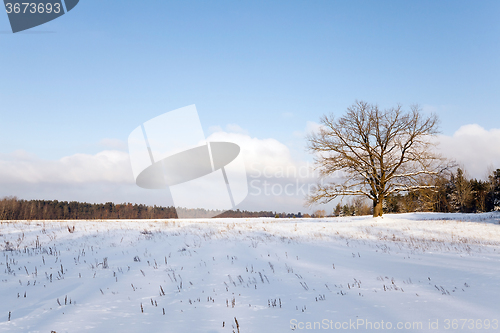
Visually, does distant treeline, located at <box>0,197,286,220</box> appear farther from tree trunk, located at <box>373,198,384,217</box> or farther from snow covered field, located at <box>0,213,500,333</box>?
snow covered field, located at <box>0,213,500,333</box>

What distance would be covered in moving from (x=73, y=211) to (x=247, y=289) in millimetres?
110847

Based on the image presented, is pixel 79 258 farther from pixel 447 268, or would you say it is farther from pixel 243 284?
pixel 447 268

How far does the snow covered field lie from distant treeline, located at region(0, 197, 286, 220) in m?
57.8

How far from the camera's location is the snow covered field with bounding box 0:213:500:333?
3.44 metres

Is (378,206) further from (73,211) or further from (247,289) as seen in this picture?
(73,211)

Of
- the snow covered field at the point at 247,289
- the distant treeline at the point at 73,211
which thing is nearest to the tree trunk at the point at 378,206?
the snow covered field at the point at 247,289

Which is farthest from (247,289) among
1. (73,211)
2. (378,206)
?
(73,211)

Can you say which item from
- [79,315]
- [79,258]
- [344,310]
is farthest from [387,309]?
[79,258]

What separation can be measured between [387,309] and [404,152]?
21.9 metres

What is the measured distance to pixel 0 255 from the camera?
26.6 feet

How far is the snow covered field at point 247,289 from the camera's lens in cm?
344

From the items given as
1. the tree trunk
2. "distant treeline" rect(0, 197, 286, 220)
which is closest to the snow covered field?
the tree trunk

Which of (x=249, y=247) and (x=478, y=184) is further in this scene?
(x=478, y=184)

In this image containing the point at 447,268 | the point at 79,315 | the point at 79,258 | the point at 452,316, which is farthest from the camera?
the point at 79,258
